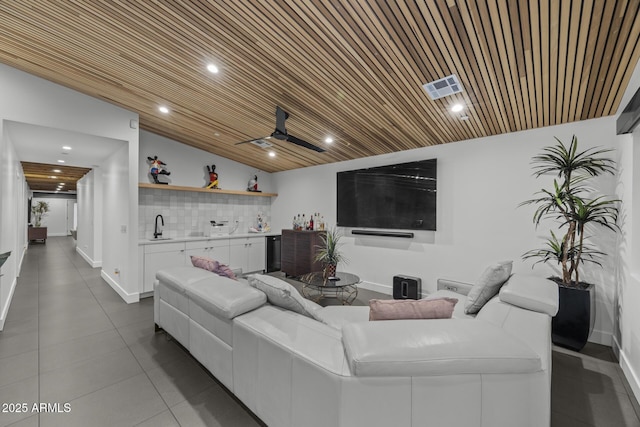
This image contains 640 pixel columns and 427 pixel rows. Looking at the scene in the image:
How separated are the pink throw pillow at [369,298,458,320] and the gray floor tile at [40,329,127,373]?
104 inches

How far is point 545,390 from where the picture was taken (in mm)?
1178

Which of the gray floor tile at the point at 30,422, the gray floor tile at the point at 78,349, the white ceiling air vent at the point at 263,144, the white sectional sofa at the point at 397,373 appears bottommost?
the gray floor tile at the point at 30,422

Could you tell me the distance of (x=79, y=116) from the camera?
3656mm

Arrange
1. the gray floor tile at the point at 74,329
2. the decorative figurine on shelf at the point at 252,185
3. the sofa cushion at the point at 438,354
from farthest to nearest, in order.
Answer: the decorative figurine on shelf at the point at 252,185 → the gray floor tile at the point at 74,329 → the sofa cushion at the point at 438,354

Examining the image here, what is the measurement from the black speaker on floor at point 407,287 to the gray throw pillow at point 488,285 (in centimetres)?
167

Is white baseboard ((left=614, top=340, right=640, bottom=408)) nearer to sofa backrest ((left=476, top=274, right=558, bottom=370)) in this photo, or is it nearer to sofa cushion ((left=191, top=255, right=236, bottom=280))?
sofa backrest ((left=476, top=274, right=558, bottom=370))

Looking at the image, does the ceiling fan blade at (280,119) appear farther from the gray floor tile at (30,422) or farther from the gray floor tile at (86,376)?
the gray floor tile at (30,422)

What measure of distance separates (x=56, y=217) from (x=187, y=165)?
13.7m

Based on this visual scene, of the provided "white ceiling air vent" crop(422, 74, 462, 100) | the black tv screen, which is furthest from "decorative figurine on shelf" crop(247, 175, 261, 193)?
"white ceiling air vent" crop(422, 74, 462, 100)

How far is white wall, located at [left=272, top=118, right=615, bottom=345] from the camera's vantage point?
117 inches

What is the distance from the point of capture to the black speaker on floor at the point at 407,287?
160 inches

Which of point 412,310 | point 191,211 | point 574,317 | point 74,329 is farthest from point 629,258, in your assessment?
point 191,211

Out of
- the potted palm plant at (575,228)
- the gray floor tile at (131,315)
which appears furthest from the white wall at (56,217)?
the potted palm plant at (575,228)

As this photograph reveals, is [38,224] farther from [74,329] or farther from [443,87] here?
[443,87]
